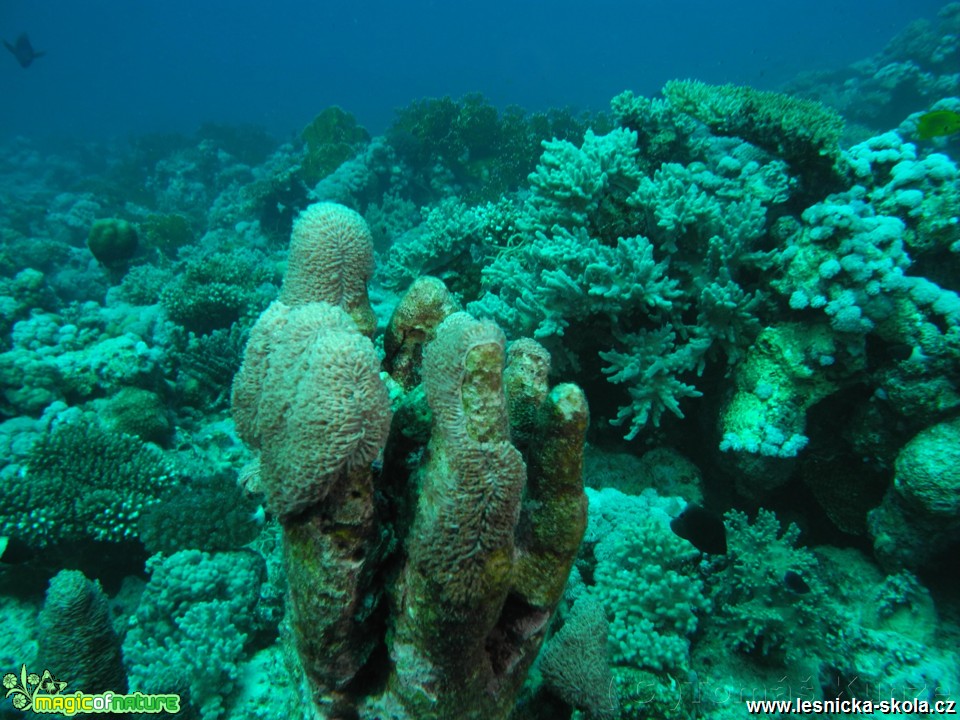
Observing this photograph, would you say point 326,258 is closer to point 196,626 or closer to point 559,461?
point 559,461

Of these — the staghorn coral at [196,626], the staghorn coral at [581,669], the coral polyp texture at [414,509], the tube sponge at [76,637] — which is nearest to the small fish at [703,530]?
the staghorn coral at [581,669]

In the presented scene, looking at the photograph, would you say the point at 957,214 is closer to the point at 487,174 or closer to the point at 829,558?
the point at 829,558

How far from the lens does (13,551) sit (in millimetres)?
4160

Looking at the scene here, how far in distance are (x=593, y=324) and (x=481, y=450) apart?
8.90 ft

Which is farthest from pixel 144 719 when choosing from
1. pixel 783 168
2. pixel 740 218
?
pixel 783 168

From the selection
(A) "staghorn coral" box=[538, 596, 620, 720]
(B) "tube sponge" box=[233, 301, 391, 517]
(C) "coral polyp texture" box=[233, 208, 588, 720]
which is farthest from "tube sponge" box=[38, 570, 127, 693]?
(A) "staghorn coral" box=[538, 596, 620, 720]

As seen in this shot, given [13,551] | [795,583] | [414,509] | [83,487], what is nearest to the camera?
[414,509]

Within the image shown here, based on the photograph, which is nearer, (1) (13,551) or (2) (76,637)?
(2) (76,637)

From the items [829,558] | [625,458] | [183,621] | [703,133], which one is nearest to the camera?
[183,621]

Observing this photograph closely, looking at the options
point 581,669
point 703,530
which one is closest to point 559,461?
point 581,669

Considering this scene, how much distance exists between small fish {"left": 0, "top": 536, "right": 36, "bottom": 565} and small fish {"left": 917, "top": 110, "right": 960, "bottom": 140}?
1153cm

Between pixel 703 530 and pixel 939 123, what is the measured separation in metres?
7.23

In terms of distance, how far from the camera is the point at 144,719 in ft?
8.93

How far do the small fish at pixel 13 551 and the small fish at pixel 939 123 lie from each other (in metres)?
11.5
